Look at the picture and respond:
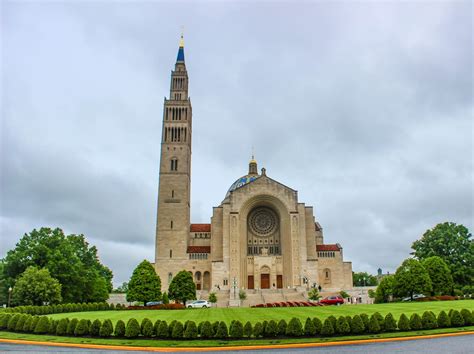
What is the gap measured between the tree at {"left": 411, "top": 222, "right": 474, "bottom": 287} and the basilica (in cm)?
1373

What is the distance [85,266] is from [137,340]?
1537 inches

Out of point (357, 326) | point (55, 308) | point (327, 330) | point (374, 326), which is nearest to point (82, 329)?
point (327, 330)

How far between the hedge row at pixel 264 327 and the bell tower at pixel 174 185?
43.1 m

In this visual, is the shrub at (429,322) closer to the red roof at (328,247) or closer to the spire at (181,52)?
the red roof at (328,247)

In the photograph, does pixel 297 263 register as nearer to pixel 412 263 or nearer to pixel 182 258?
pixel 182 258

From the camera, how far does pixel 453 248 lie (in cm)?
5144

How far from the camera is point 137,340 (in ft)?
57.8

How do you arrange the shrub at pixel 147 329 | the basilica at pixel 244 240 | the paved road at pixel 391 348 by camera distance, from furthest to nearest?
1. the basilica at pixel 244 240
2. the shrub at pixel 147 329
3. the paved road at pixel 391 348

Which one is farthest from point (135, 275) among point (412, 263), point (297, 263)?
point (412, 263)

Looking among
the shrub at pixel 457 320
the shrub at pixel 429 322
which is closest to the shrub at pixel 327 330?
the shrub at pixel 429 322

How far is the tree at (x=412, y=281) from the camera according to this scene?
3969 cm

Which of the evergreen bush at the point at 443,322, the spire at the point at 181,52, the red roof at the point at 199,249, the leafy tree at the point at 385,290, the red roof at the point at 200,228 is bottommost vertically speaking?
the evergreen bush at the point at 443,322

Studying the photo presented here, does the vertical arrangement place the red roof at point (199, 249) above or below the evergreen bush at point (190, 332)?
above

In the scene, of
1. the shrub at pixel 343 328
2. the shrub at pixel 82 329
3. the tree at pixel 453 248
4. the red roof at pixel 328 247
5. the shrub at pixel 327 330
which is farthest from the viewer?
the red roof at pixel 328 247
